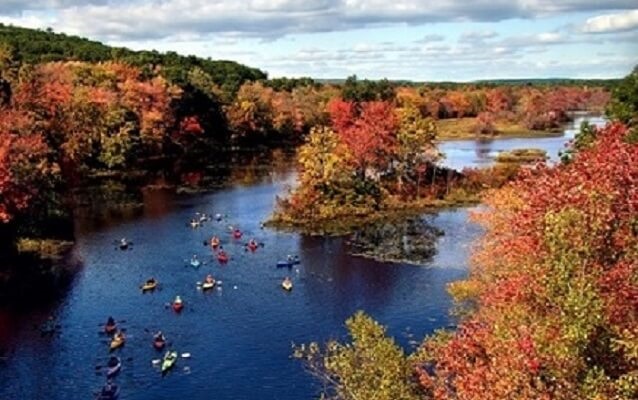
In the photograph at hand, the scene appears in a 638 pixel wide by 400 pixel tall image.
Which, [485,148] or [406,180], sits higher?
[406,180]

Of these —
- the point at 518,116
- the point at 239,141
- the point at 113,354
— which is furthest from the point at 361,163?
the point at 518,116

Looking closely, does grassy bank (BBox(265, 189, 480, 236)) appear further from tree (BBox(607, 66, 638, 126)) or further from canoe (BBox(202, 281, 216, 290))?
tree (BBox(607, 66, 638, 126))

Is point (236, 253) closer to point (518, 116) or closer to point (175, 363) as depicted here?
point (175, 363)

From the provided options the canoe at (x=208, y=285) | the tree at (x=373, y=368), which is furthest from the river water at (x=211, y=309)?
the tree at (x=373, y=368)

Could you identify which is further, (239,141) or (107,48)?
(107,48)

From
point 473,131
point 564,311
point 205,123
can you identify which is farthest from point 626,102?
point 473,131

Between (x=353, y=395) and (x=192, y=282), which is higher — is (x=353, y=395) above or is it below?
above

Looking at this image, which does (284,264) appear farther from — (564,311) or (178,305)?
(564,311)
